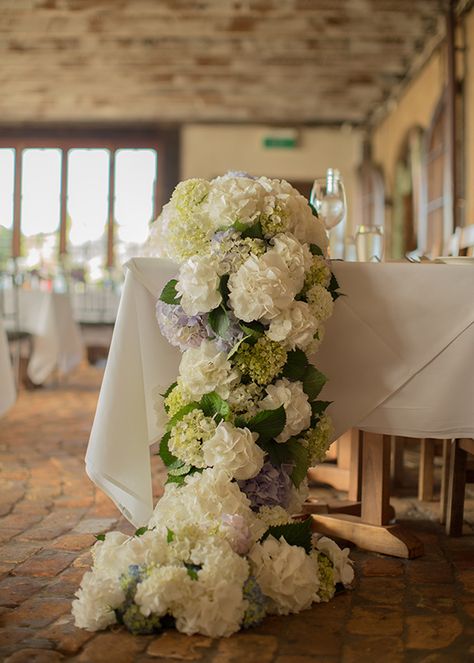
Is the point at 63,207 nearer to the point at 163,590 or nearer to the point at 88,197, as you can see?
the point at 88,197

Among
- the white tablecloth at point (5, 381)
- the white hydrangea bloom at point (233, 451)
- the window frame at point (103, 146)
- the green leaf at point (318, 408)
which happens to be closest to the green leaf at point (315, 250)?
the green leaf at point (318, 408)

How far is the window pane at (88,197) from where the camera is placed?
11.7 m

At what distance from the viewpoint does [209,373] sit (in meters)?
1.87

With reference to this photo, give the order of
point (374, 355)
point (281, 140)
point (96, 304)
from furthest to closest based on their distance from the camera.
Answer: point (281, 140) → point (96, 304) → point (374, 355)

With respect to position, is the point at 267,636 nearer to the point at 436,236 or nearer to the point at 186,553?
the point at 186,553

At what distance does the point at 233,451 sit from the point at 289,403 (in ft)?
0.57

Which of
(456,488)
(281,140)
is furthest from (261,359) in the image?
(281,140)

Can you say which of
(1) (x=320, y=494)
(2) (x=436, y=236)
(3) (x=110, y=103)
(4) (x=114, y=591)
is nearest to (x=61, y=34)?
(3) (x=110, y=103)

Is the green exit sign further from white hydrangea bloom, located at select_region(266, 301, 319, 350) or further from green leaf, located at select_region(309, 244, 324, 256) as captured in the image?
white hydrangea bloom, located at select_region(266, 301, 319, 350)

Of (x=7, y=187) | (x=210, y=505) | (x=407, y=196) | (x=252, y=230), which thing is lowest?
(x=210, y=505)

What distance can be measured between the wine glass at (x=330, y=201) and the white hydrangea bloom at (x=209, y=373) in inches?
29.8

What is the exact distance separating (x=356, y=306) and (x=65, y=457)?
2.08 meters

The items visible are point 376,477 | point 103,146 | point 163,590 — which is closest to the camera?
point 163,590

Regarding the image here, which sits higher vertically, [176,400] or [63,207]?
[63,207]
